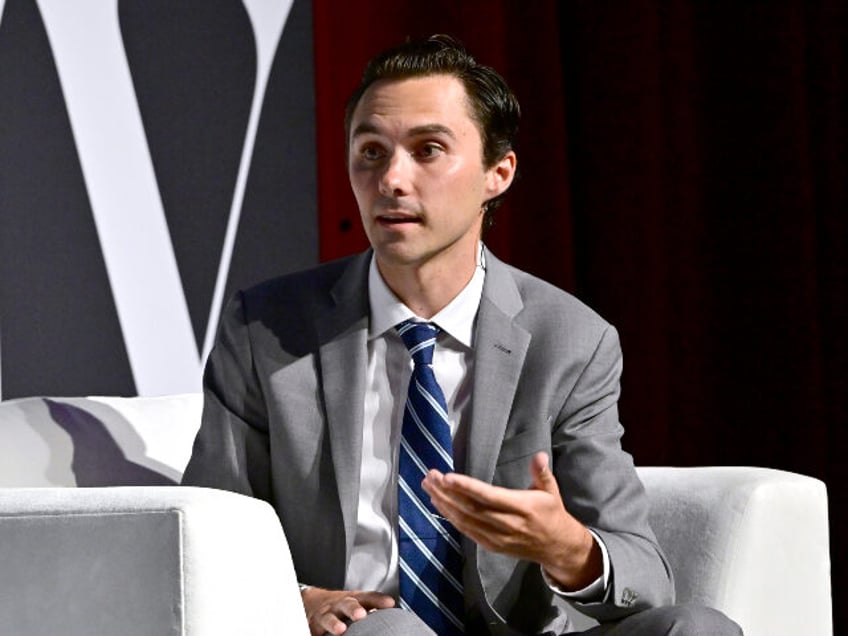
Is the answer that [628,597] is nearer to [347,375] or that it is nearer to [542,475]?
[542,475]

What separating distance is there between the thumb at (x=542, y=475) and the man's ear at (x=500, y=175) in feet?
1.79

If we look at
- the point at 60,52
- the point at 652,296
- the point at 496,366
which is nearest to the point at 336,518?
the point at 496,366

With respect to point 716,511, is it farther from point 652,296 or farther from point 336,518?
point 652,296

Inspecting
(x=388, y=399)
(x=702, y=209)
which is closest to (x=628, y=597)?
(x=388, y=399)

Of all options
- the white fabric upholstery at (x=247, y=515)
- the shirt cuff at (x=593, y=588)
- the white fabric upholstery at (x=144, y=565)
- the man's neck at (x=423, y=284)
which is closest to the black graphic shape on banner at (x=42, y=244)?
the white fabric upholstery at (x=247, y=515)

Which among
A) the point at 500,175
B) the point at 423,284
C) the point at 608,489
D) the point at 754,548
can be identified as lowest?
the point at 754,548

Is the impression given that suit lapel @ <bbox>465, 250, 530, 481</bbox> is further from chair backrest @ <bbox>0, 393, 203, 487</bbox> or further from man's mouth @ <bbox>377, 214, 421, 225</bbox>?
chair backrest @ <bbox>0, 393, 203, 487</bbox>

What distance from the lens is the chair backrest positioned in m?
1.80

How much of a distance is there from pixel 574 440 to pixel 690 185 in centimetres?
147

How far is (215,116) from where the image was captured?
2.60 metres

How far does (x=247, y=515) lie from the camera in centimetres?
134

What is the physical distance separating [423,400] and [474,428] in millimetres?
73

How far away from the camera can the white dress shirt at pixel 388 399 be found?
170 cm

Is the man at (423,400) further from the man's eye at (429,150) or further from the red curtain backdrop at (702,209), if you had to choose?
the red curtain backdrop at (702,209)
